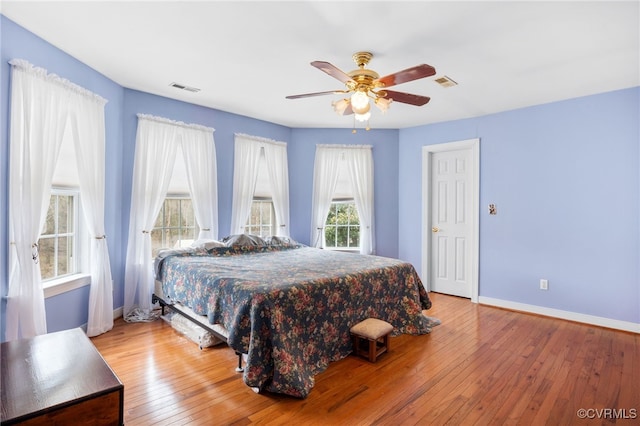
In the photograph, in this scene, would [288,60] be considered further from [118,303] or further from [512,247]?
[512,247]

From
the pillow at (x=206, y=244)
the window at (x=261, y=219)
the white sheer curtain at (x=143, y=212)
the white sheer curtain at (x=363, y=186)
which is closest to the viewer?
the white sheer curtain at (x=143, y=212)

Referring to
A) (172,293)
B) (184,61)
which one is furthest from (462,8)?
(172,293)

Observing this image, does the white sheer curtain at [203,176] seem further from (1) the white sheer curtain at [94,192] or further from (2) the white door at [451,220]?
(2) the white door at [451,220]

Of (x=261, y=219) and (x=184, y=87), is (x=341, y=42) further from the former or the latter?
(x=261, y=219)

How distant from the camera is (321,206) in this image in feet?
17.5

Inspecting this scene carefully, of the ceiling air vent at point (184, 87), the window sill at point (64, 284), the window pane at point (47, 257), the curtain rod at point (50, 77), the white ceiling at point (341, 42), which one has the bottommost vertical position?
the window sill at point (64, 284)

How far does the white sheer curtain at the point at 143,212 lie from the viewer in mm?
3680

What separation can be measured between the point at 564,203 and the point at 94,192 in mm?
5145

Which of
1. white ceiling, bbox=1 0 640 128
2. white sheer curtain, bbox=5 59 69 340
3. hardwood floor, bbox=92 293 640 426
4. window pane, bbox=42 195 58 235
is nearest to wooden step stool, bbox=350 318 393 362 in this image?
hardwood floor, bbox=92 293 640 426

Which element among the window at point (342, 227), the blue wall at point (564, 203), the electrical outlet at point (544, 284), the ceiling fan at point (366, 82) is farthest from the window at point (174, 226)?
the electrical outlet at point (544, 284)

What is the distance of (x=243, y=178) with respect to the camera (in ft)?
15.4

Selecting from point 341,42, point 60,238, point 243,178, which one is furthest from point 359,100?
point 60,238

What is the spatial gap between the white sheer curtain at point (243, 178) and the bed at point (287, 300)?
68 centimetres

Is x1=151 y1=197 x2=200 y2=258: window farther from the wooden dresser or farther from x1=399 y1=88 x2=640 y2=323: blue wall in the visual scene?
x1=399 y1=88 x2=640 y2=323: blue wall
